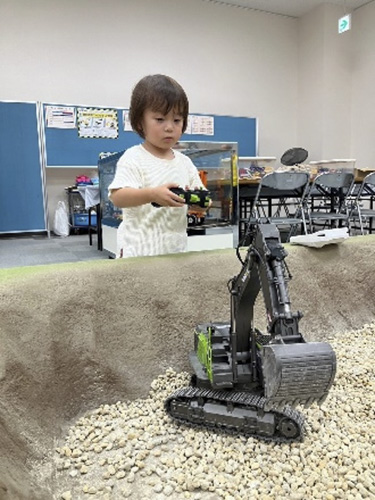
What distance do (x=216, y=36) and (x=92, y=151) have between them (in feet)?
8.63

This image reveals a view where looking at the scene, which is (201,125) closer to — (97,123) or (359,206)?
(97,123)

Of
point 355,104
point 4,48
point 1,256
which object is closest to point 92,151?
point 4,48

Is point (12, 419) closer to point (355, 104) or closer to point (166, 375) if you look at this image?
point (166, 375)

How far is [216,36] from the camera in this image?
6.01 metres

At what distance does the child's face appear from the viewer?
1137mm

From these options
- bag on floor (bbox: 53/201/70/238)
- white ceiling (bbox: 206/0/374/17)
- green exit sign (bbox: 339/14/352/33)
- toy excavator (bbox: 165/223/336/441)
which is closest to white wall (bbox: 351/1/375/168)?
white ceiling (bbox: 206/0/374/17)

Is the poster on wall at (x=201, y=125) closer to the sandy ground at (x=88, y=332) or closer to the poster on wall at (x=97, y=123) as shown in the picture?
the poster on wall at (x=97, y=123)

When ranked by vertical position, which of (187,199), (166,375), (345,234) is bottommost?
(166,375)

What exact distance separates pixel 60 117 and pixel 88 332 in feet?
14.7

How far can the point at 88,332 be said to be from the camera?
1.23m

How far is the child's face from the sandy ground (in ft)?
1.25

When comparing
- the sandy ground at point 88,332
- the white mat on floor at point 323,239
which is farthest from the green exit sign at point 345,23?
the sandy ground at point 88,332

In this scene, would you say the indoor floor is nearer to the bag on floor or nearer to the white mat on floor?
the bag on floor

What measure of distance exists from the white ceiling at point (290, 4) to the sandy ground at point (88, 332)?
5.69 m
